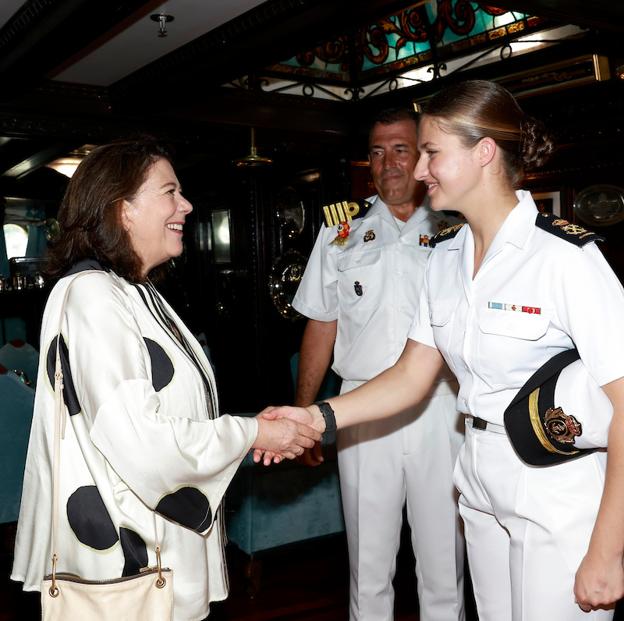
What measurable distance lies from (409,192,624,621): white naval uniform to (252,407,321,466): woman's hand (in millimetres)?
493

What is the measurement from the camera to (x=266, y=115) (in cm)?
570

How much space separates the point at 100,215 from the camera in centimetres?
186

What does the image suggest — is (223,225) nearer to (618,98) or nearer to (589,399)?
(618,98)

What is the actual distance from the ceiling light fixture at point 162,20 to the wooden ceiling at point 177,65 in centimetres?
4

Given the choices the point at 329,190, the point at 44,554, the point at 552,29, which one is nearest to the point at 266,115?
the point at 329,190

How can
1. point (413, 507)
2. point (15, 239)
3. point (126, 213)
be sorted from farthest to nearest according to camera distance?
point (15, 239)
point (413, 507)
point (126, 213)

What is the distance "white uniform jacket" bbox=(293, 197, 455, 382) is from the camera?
2873 millimetres

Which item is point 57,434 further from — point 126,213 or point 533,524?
point 533,524

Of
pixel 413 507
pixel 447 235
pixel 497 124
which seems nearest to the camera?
pixel 497 124

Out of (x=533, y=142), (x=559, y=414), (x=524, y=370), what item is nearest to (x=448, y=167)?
(x=533, y=142)

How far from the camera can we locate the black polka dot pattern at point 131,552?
174 centimetres

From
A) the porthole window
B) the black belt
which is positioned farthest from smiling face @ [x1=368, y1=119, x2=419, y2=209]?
the porthole window

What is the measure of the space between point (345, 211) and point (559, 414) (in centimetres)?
171

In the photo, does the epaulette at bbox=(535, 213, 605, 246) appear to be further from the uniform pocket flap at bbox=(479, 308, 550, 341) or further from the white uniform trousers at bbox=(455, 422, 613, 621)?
the white uniform trousers at bbox=(455, 422, 613, 621)
